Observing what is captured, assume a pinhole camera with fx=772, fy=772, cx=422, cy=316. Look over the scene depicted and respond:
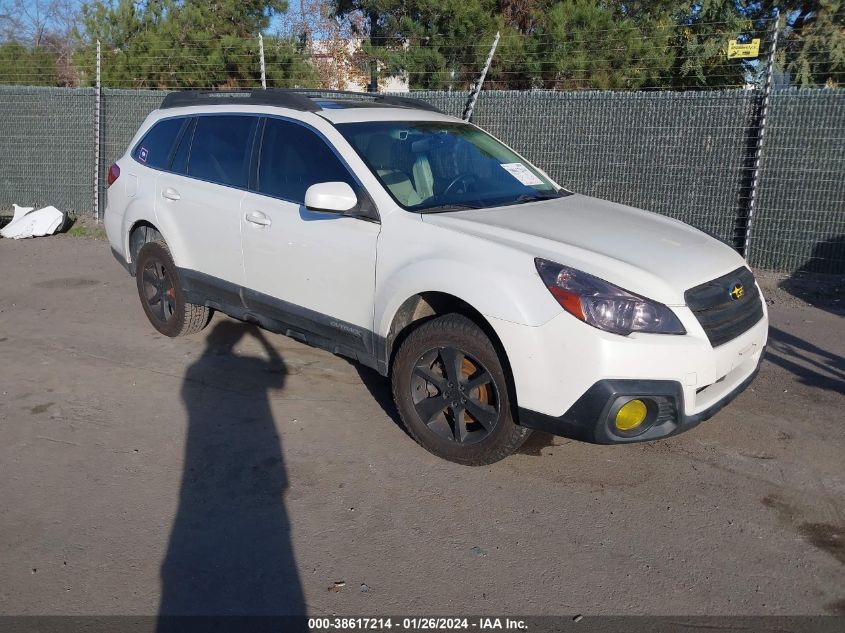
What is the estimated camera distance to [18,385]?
531cm

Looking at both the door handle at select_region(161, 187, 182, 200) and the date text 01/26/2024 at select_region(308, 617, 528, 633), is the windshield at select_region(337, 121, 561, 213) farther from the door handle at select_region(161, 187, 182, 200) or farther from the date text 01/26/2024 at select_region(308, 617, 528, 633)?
the date text 01/26/2024 at select_region(308, 617, 528, 633)

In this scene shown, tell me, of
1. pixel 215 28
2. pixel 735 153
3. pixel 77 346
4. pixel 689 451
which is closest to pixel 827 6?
pixel 735 153

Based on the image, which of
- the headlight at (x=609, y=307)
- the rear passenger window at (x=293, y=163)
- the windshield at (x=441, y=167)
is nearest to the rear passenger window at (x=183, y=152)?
the rear passenger window at (x=293, y=163)

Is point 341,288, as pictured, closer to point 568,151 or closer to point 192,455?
point 192,455

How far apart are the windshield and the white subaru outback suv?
0.01 m

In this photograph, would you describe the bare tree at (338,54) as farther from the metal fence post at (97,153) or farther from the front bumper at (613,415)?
the front bumper at (613,415)

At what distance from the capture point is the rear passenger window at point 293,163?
4684 mm

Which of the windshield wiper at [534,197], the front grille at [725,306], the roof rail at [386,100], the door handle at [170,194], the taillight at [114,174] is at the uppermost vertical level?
the roof rail at [386,100]

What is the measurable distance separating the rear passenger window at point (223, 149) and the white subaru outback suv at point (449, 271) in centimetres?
2

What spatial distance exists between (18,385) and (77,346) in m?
0.88

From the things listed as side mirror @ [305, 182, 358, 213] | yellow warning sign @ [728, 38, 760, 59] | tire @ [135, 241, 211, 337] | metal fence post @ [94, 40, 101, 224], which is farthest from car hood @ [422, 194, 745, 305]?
metal fence post @ [94, 40, 101, 224]

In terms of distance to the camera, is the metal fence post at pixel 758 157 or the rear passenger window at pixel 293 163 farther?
the metal fence post at pixel 758 157

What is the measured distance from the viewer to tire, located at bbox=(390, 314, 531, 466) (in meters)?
3.91

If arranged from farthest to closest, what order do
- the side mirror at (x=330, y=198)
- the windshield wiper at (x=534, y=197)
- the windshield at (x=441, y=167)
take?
the windshield wiper at (x=534, y=197)
the windshield at (x=441, y=167)
the side mirror at (x=330, y=198)
